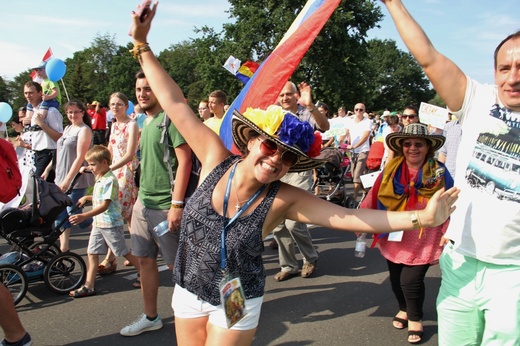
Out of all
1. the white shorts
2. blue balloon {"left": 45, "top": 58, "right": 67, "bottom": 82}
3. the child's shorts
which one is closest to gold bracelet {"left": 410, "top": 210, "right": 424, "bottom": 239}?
the white shorts

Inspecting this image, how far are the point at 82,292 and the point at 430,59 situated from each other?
403 cm

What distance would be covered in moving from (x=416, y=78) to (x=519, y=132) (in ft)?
286

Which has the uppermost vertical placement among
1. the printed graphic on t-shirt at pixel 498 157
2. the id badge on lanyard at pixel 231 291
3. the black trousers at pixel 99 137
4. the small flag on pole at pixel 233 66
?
the small flag on pole at pixel 233 66

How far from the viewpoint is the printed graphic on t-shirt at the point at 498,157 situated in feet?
6.55

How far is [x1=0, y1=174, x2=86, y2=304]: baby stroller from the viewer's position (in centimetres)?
436

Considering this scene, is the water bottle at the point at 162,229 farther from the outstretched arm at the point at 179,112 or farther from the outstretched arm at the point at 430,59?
the outstretched arm at the point at 430,59

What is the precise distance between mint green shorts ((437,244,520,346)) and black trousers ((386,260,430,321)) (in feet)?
4.50

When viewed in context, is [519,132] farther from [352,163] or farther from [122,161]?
[352,163]

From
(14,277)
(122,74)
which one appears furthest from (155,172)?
(122,74)

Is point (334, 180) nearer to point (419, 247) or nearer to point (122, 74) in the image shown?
point (419, 247)

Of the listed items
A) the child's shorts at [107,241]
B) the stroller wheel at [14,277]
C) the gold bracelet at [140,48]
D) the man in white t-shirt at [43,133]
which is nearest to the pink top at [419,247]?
the gold bracelet at [140,48]

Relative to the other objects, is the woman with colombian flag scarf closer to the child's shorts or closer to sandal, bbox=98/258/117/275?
the child's shorts

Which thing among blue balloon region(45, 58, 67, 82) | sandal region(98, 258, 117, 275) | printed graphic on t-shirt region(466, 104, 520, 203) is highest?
blue balloon region(45, 58, 67, 82)

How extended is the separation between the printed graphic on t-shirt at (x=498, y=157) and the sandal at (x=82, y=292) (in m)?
3.91
